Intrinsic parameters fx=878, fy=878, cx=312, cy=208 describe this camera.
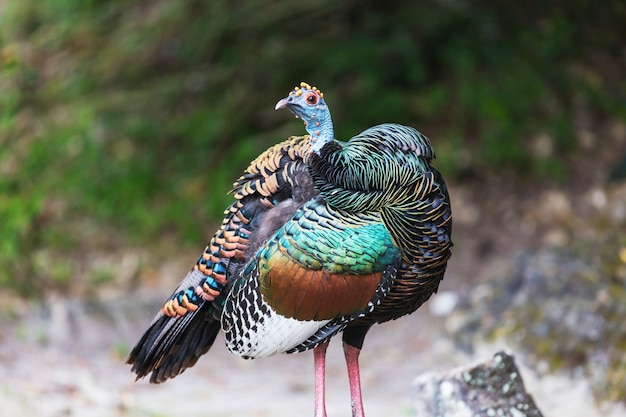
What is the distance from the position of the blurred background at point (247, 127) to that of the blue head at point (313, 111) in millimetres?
3631

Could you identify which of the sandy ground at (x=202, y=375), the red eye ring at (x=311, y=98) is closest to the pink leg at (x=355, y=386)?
the red eye ring at (x=311, y=98)

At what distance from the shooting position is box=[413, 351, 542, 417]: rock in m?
4.13

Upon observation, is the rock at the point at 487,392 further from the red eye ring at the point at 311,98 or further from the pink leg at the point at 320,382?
the red eye ring at the point at 311,98

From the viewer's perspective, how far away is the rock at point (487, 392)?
413 cm

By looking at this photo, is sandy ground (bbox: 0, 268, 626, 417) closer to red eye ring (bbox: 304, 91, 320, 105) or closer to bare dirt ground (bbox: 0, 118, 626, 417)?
bare dirt ground (bbox: 0, 118, 626, 417)

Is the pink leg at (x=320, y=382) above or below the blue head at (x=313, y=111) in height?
below

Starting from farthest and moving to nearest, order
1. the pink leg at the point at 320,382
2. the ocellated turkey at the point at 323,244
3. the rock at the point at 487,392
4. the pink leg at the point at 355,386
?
the rock at the point at 487,392
the pink leg at the point at 355,386
the pink leg at the point at 320,382
the ocellated turkey at the point at 323,244

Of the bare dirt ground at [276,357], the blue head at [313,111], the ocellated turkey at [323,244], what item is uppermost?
the blue head at [313,111]

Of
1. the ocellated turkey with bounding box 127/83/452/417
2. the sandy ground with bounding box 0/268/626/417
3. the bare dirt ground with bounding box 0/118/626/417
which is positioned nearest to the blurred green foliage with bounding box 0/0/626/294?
the bare dirt ground with bounding box 0/118/626/417

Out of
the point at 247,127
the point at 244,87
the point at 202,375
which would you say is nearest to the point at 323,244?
the point at 202,375

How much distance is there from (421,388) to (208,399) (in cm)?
216

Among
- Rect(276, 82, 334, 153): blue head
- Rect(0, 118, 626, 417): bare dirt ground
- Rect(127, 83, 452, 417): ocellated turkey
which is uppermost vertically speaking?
Rect(276, 82, 334, 153): blue head

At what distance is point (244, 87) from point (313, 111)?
5.05 metres

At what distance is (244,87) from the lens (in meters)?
8.41
